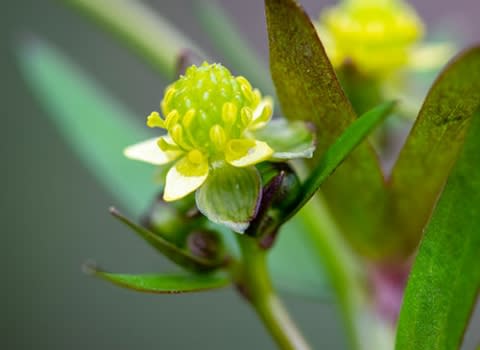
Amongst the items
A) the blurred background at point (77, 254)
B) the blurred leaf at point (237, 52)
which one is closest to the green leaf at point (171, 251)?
the blurred leaf at point (237, 52)

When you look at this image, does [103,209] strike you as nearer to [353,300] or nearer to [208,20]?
[208,20]

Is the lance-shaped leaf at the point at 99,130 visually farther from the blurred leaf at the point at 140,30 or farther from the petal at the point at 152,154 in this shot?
the petal at the point at 152,154

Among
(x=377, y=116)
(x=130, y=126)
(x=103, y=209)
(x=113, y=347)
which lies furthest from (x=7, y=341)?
(x=377, y=116)

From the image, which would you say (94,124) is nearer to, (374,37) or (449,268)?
(374,37)

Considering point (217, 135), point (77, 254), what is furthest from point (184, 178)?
point (77, 254)

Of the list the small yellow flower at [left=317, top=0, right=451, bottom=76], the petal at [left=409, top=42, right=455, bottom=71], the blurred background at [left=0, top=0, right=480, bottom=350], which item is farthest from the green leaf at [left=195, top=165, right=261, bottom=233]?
the blurred background at [left=0, top=0, right=480, bottom=350]

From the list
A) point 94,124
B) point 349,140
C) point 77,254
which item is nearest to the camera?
point 349,140
